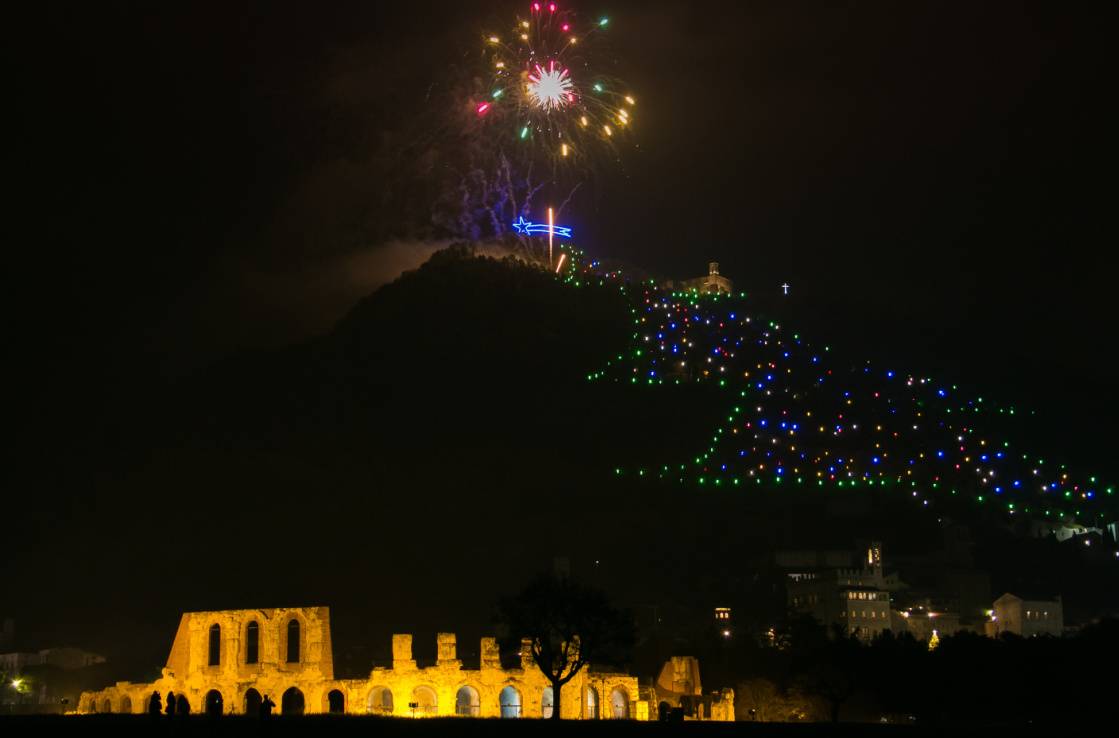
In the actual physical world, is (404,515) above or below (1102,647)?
above

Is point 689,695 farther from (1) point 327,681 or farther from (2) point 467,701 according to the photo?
(1) point 327,681

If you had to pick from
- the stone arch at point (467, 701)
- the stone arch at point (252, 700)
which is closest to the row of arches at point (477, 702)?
the stone arch at point (467, 701)

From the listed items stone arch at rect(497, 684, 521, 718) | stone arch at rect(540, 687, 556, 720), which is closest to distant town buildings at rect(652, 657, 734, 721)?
stone arch at rect(540, 687, 556, 720)

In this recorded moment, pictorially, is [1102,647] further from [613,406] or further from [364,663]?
[613,406]

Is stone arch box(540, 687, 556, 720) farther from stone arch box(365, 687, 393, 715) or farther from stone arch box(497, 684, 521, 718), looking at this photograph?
stone arch box(365, 687, 393, 715)

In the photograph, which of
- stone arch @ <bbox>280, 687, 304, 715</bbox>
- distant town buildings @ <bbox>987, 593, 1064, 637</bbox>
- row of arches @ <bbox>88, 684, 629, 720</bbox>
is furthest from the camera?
distant town buildings @ <bbox>987, 593, 1064, 637</bbox>

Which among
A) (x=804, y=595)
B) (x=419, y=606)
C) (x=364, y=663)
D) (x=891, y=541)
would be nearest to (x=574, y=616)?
(x=364, y=663)
